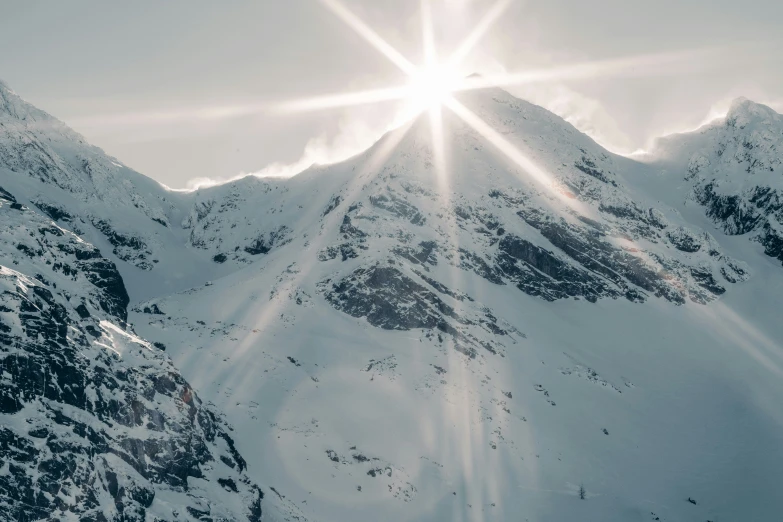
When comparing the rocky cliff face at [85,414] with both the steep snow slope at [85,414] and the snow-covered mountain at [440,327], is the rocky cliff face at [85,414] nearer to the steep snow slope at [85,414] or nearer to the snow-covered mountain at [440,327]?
the steep snow slope at [85,414]

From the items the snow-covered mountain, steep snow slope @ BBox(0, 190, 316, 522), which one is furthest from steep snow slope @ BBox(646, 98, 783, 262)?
steep snow slope @ BBox(0, 190, 316, 522)

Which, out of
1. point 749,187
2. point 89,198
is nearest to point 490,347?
point 749,187

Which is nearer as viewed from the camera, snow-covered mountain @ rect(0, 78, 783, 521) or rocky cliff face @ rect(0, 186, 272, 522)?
rocky cliff face @ rect(0, 186, 272, 522)

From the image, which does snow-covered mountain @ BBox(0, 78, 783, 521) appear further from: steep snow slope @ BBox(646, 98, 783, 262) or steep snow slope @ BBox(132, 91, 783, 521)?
steep snow slope @ BBox(646, 98, 783, 262)

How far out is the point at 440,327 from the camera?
12212 centimetres

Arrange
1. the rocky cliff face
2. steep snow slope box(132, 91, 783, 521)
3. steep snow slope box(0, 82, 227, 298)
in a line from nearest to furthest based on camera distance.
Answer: the rocky cliff face < steep snow slope box(132, 91, 783, 521) < steep snow slope box(0, 82, 227, 298)

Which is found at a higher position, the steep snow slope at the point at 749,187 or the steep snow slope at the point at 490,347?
the steep snow slope at the point at 749,187

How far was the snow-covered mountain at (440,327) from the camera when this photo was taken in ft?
251

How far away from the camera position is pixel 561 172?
181m

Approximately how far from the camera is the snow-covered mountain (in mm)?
76438

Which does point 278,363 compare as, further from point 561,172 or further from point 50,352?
point 561,172

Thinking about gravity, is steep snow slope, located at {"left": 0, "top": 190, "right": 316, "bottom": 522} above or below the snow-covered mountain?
below

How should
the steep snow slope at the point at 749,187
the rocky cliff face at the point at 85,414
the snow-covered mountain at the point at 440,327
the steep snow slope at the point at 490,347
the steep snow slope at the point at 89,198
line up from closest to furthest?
the rocky cliff face at the point at 85,414 → the snow-covered mountain at the point at 440,327 → the steep snow slope at the point at 490,347 → the steep snow slope at the point at 89,198 → the steep snow slope at the point at 749,187

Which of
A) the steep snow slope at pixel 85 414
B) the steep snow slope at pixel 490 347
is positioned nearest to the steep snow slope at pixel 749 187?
the steep snow slope at pixel 490 347
